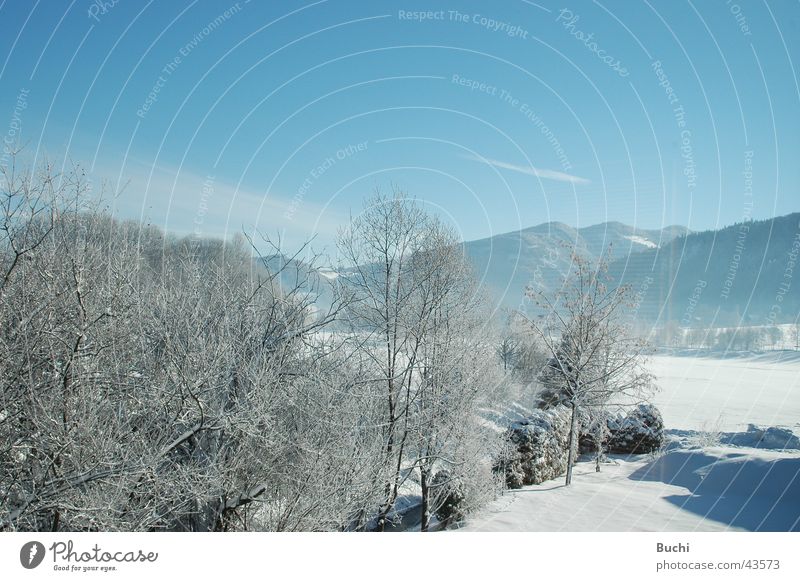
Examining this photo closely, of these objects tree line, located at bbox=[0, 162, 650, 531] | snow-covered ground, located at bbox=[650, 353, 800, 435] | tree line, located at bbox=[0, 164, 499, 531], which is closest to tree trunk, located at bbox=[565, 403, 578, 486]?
tree line, located at bbox=[0, 162, 650, 531]

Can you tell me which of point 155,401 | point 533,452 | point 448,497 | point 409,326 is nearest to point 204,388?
point 155,401

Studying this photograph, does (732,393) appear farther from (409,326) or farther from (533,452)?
(409,326)

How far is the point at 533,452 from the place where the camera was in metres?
14.5

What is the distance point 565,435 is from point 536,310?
5.38 m

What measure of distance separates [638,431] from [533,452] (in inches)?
288

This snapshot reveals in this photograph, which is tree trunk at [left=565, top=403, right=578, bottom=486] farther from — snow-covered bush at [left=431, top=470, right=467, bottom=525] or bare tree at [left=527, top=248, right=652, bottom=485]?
snow-covered bush at [left=431, top=470, right=467, bottom=525]

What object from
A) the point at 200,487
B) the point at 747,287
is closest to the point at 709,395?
the point at 747,287

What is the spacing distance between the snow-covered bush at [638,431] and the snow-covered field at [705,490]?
97.0 inches

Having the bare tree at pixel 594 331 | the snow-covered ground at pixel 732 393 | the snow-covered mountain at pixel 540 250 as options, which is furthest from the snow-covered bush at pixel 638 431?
the snow-covered mountain at pixel 540 250

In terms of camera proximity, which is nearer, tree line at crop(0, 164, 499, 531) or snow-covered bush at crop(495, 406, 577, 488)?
tree line at crop(0, 164, 499, 531)

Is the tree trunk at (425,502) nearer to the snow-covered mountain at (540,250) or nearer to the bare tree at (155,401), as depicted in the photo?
the bare tree at (155,401)

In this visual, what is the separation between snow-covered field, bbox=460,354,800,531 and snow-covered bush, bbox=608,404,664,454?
246cm

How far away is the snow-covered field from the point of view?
19.2 feet

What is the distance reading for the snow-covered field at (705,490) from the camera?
5.86 metres
